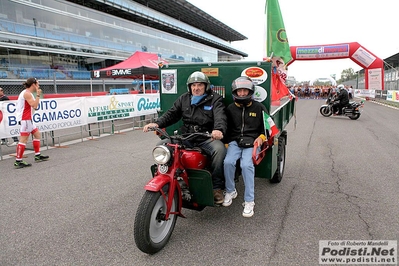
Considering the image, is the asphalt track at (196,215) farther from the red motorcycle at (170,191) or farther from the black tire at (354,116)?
the black tire at (354,116)

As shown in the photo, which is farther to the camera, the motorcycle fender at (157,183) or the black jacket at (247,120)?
the black jacket at (247,120)

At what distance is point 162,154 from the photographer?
10.4ft

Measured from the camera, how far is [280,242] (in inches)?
128

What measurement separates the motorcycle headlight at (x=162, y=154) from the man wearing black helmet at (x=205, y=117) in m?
0.59

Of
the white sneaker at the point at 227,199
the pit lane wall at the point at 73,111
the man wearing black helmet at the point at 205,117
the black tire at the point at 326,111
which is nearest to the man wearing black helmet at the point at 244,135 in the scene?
the white sneaker at the point at 227,199

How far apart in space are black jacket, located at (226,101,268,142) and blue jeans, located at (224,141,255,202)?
25 centimetres

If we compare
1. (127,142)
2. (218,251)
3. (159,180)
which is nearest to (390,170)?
(218,251)

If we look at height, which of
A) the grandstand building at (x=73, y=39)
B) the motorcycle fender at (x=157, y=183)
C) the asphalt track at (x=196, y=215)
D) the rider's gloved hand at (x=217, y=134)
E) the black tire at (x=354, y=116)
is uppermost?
the grandstand building at (x=73, y=39)

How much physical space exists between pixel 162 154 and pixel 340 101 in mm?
14365

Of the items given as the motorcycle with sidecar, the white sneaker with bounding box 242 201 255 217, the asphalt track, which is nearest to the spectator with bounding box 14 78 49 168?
the asphalt track

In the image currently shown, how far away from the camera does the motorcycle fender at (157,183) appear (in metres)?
2.96

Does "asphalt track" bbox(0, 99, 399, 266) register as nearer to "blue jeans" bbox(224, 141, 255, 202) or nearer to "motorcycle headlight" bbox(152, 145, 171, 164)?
"blue jeans" bbox(224, 141, 255, 202)

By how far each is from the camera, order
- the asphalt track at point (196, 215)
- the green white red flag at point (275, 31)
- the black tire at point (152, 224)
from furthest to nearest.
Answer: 1. the green white red flag at point (275, 31)
2. the asphalt track at point (196, 215)
3. the black tire at point (152, 224)

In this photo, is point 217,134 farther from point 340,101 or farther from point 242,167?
point 340,101
